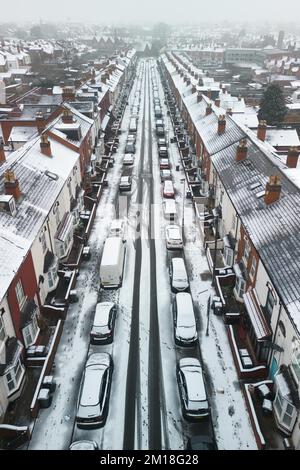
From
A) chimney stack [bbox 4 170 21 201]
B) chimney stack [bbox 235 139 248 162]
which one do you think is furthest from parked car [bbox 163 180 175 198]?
chimney stack [bbox 4 170 21 201]

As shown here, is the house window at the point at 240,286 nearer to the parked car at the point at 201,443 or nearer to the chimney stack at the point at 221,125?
the parked car at the point at 201,443

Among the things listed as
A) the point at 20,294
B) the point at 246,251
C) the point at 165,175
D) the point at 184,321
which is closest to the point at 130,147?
the point at 165,175

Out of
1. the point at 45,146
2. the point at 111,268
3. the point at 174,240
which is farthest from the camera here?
the point at 45,146

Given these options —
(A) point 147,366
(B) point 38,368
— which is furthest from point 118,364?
(B) point 38,368

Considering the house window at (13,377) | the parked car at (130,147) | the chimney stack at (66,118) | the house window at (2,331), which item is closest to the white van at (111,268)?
the house window at (13,377)

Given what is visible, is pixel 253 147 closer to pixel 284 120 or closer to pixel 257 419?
pixel 257 419

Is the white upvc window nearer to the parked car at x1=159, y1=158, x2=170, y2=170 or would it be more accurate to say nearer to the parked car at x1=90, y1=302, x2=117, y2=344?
the parked car at x1=90, y1=302, x2=117, y2=344

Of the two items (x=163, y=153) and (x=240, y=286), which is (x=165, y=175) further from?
(x=240, y=286)
